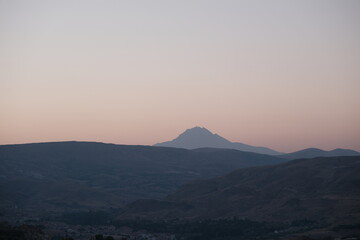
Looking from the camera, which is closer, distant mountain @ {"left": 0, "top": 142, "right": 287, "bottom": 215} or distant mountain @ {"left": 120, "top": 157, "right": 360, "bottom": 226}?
distant mountain @ {"left": 120, "top": 157, "right": 360, "bottom": 226}

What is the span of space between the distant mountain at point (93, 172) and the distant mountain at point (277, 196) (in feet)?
50.5

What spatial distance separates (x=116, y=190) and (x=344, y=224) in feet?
230

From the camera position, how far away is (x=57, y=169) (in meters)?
162

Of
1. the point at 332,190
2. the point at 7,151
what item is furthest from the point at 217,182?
the point at 7,151

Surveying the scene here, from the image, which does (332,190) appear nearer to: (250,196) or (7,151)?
(250,196)

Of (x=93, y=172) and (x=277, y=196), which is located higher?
(x=93, y=172)

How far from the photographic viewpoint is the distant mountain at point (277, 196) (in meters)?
83.1

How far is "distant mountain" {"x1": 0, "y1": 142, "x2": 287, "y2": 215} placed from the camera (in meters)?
115

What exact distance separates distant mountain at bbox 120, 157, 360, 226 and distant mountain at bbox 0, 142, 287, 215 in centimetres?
1538

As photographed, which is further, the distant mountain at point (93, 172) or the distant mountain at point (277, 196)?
the distant mountain at point (93, 172)

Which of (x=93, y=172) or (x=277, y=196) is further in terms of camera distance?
(x=93, y=172)

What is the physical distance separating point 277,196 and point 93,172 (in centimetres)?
7555

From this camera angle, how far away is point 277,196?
3794 inches

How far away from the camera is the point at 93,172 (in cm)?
16150
